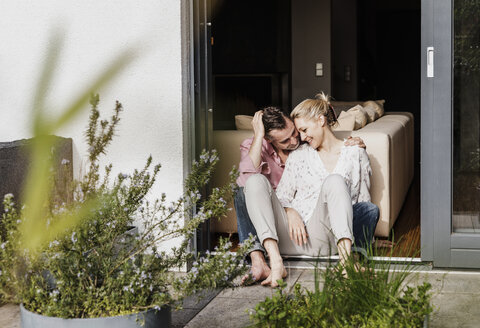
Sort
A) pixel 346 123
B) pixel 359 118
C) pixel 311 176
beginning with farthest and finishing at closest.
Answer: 1. pixel 359 118
2. pixel 346 123
3. pixel 311 176

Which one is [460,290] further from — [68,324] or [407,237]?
[68,324]

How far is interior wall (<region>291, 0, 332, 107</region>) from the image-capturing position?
26.5 ft

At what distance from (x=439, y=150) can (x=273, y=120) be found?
804 mm

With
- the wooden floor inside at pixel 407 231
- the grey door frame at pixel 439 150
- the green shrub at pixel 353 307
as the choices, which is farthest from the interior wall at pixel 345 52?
the green shrub at pixel 353 307

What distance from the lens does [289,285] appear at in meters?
2.95

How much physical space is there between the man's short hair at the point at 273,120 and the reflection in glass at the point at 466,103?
82 cm

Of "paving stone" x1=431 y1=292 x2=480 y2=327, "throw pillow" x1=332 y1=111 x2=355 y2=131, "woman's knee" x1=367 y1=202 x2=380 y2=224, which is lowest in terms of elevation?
"paving stone" x1=431 y1=292 x2=480 y2=327

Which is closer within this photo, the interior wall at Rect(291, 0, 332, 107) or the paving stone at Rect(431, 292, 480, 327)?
the paving stone at Rect(431, 292, 480, 327)

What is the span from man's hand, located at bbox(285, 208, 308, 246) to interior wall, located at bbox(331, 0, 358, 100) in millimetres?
5633

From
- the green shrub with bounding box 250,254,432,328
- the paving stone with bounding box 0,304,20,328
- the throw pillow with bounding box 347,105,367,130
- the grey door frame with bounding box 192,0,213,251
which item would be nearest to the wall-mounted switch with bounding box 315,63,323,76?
the throw pillow with bounding box 347,105,367,130

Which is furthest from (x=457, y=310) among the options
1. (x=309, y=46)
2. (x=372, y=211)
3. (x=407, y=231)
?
(x=309, y=46)

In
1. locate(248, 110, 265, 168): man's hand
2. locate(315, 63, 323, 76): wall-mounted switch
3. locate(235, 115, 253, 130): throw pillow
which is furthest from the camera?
locate(315, 63, 323, 76): wall-mounted switch

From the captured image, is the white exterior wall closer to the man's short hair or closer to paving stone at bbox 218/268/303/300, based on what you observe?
the man's short hair

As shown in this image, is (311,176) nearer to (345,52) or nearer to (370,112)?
(370,112)
